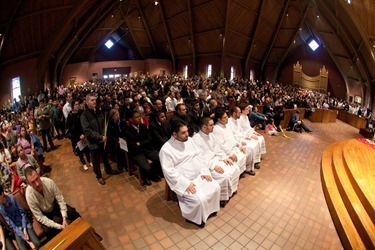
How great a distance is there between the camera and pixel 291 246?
3.13 metres

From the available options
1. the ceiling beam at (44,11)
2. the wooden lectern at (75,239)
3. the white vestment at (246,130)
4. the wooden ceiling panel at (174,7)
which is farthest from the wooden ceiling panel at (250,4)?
the wooden lectern at (75,239)

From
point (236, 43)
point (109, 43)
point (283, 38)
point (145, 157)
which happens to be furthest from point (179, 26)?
point (145, 157)

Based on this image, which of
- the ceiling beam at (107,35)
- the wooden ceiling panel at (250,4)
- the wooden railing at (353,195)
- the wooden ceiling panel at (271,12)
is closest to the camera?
the wooden railing at (353,195)

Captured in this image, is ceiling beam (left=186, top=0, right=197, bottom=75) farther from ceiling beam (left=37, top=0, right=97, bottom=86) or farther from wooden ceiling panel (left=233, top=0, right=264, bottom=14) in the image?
ceiling beam (left=37, top=0, right=97, bottom=86)

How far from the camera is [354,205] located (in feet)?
9.70

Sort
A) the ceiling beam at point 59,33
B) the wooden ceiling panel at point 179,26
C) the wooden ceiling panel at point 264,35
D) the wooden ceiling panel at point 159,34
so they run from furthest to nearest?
the wooden ceiling panel at point 159,34 < the wooden ceiling panel at point 264,35 < the wooden ceiling panel at point 179,26 < the ceiling beam at point 59,33

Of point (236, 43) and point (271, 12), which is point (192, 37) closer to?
point (236, 43)

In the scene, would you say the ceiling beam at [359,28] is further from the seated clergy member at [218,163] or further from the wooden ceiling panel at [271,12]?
the seated clergy member at [218,163]

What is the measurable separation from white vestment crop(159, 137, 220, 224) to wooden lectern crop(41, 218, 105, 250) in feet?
4.94

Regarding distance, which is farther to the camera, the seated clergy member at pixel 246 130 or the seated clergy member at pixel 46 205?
the seated clergy member at pixel 246 130

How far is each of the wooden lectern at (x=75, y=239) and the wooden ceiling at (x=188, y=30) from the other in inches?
345

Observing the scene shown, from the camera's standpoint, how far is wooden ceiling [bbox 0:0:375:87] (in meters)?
9.99

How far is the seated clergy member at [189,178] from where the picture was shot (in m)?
3.36

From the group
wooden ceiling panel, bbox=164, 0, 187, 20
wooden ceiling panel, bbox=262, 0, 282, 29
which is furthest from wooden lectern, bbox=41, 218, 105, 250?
wooden ceiling panel, bbox=262, 0, 282, 29
